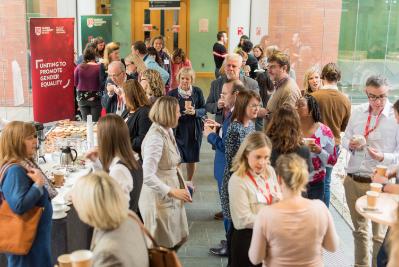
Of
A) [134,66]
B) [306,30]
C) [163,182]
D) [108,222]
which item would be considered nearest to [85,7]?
[306,30]

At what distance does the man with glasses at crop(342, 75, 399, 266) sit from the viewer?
13.8 feet

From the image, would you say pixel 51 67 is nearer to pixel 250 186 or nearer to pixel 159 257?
pixel 250 186

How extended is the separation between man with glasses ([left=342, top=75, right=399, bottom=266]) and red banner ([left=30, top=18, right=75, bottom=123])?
11.1ft

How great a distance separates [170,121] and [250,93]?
0.72 m

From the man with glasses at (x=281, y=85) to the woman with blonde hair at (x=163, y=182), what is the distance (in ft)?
5.70

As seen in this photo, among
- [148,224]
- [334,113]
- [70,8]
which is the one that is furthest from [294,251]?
[70,8]

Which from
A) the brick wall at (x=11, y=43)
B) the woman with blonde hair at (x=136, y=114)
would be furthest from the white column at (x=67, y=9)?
the woman with blonde hair at (x=136, y=114)

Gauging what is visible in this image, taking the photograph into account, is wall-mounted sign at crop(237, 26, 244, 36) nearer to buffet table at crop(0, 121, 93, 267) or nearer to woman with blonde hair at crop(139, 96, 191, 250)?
buffet table at crop(0, 121, 93, 267)

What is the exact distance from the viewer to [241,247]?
3529 mm

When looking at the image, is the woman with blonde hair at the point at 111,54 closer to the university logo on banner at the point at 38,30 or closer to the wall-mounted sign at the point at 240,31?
the university logo on banner at the point at 38,30

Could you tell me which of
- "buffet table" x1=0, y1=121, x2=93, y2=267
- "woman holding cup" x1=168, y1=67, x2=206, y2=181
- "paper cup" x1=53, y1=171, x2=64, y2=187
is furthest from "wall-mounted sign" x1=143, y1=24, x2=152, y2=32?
"paper cup" x1=53, y1=171, x2=64, y2=187

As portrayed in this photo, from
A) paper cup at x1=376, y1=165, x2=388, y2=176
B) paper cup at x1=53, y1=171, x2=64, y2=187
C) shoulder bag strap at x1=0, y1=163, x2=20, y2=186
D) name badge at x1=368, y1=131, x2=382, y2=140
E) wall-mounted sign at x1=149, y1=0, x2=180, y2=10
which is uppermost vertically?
wall-mounted sign at x1=149, y1=0, x2=180, y2=10

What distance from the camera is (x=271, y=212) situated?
2.80 metres

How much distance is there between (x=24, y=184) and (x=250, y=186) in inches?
55.2
